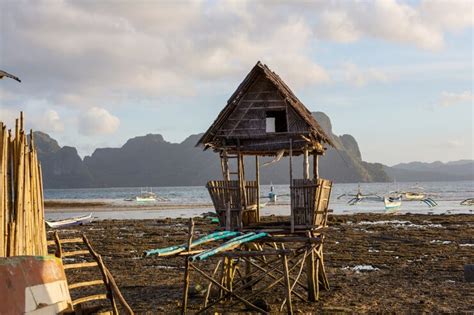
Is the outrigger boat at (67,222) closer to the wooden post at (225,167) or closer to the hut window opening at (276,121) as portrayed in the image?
the wooden post at (225,167)

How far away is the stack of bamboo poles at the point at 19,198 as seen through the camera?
9.91m

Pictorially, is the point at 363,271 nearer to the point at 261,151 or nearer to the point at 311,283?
the point at 311,283

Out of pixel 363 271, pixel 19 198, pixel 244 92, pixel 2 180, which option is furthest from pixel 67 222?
pixel 2 180

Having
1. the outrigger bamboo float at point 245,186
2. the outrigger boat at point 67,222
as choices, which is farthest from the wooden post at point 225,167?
the outrigger boat at point 67,222

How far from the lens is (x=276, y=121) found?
20125mm

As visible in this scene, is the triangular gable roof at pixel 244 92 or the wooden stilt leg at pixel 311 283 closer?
the wooden stilt leg at pixel 311 283

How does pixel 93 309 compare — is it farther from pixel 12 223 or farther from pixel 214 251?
pixel 214 251

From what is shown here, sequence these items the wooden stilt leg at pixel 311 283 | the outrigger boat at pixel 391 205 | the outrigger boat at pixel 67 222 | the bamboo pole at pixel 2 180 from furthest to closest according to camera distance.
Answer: the outrigger boat at pixel 391 205 → the outrigger boat at pixel 67 222 → the wooden stilt leg at pixel 311 283 → the bamboo pole at pixel 2 180

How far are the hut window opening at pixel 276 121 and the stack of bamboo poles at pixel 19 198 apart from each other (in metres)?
9.13

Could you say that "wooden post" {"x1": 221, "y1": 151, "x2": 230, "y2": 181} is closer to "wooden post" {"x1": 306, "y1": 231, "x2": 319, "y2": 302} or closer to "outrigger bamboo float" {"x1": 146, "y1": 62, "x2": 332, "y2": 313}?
"outrigger bamboo float" {"x1": 146, "y1": 62, "x2": 332, "y2": 313}

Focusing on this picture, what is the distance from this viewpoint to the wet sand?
18.0 meters

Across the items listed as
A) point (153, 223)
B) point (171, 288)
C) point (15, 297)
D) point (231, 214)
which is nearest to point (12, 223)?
point (15, 297)

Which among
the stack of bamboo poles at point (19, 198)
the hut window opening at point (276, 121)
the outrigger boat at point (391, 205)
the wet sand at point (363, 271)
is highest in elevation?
the hut window opening at point (276, 121)

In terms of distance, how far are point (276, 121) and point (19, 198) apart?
11.3 meters
